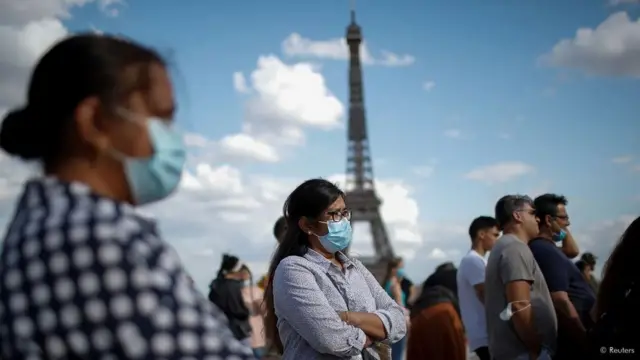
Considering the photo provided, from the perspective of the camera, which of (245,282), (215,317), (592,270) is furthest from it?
(592,270)

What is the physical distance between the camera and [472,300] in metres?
6.80

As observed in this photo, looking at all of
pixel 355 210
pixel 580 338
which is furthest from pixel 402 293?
pixel 355 210

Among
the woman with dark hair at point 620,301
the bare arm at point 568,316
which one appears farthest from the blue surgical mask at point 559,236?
the woman with dark hair at point 620,301

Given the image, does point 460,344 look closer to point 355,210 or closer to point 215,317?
point 215,317

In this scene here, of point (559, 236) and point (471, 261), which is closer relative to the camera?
point (559, 236)

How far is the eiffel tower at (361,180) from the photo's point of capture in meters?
48.4

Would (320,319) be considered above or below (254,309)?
above

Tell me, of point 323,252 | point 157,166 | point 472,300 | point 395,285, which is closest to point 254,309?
point 472,300

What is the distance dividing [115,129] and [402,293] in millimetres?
10668

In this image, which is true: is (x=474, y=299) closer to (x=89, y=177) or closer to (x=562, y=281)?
(x=562, y=281)

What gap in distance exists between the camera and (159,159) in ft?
5.04

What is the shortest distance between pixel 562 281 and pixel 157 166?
14.7 ft

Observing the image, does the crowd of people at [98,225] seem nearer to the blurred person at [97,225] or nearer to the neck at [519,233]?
the blurred person at [97,225]

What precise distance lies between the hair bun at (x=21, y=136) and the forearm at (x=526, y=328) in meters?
4.12
